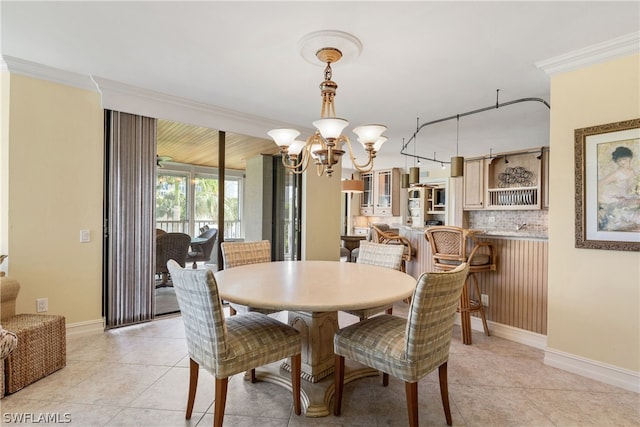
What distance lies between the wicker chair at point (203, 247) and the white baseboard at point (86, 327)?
1302 mm

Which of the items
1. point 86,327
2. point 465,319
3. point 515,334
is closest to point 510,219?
point 515,334

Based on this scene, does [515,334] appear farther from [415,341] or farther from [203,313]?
[203,313]

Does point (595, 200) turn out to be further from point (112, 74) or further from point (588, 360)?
point (112, 74)

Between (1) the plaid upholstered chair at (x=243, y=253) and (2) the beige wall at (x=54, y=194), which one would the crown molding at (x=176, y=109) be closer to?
(2) the beige wall at (x=54, y=194)

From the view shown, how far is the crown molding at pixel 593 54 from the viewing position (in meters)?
2.20

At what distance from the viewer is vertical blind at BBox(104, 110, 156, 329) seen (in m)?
3.15

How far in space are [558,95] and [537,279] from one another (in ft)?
5.27

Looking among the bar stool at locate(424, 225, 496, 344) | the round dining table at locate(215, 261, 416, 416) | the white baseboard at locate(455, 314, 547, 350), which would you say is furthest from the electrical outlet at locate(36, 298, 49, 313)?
the white baseboard at locate(455, 314, 547, 350)

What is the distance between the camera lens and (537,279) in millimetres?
2938

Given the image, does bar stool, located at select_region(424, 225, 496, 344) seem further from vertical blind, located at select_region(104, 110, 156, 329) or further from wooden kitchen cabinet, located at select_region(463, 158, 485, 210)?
wooden kitchen cabinet, located at select_region(463, 158, 485, 210)

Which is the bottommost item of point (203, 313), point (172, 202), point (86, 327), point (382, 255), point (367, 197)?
point (86, 327)

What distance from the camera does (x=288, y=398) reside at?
6.77 feet

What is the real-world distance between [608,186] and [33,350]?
420cm

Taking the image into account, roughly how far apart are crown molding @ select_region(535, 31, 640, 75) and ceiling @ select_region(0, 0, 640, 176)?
0.05 metres
